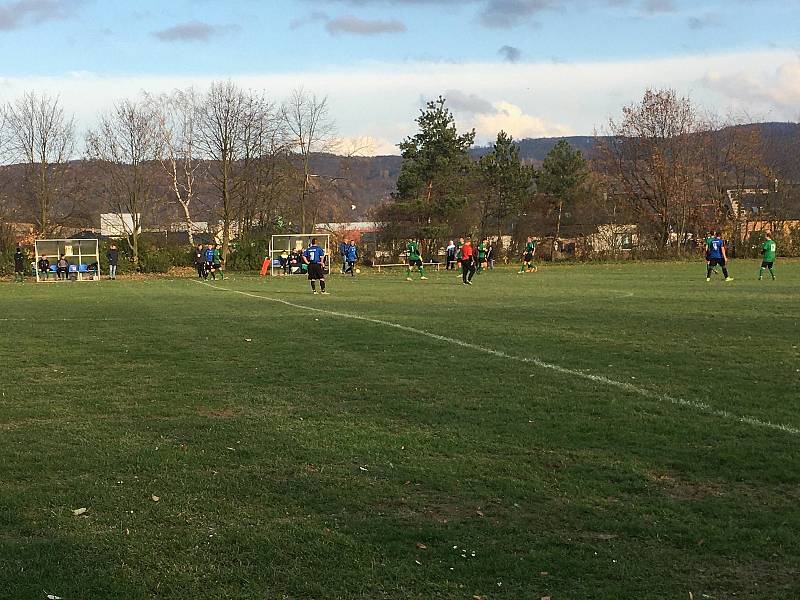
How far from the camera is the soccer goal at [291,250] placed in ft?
148

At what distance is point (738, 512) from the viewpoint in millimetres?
4922

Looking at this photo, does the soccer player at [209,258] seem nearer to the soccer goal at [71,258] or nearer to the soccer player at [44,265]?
the soccer goal at [71,258]

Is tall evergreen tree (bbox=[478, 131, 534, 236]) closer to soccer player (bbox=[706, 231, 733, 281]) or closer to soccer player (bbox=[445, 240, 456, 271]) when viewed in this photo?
soccer player (bbox=[445, 240, 456, 271])

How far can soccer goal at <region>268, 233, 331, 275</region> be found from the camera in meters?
45.1

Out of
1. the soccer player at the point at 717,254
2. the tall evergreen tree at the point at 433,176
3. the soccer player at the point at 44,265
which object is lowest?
the soccer player at the point at 44,265

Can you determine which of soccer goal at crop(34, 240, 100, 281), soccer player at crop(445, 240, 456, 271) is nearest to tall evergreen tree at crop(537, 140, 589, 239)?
soccer player at crop(445, 240, 456, 271)

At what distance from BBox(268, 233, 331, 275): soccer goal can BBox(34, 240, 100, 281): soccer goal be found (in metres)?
9.69

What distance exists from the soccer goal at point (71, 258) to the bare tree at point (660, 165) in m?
35.9

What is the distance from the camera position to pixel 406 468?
5.95 meters

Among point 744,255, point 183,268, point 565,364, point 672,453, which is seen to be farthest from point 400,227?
point 672,453

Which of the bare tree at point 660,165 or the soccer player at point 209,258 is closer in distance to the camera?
the soccer player at point 209,258

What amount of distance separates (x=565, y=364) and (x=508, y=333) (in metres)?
3.43

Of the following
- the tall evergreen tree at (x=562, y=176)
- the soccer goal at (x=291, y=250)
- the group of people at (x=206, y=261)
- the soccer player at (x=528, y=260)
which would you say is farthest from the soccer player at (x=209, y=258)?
the tall evergreen tree at (x=562, y=176)

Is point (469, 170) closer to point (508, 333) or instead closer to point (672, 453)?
point (508, 333)
